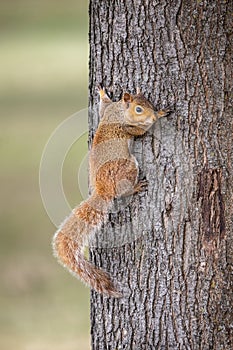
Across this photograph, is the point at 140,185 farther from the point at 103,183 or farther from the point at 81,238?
the point at 81,238

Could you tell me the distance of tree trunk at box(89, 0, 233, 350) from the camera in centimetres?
322

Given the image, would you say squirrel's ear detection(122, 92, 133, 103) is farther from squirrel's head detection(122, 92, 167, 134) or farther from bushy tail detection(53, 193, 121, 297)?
bushy tail detection(53, 193, 121, 297)

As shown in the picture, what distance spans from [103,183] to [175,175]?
0.80 feet

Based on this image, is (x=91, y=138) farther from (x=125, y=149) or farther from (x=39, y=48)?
(x=39, y=48)

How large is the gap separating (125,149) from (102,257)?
40 centimetres

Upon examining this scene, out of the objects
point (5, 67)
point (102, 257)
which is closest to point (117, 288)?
point (102, 257)

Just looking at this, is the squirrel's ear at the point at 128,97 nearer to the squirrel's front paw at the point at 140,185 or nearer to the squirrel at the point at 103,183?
the squirrel at the point at 103,183

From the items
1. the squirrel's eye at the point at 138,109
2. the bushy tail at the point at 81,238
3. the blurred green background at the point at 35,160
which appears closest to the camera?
the squirrel's eye at the point at 138,109

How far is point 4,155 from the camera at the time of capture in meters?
10.1

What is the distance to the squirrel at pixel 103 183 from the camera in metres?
3.29

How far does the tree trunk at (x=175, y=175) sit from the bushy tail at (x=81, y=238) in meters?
0.07

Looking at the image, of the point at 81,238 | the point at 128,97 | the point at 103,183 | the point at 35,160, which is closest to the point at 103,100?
the point at 128,97

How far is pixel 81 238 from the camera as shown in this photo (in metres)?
3.36

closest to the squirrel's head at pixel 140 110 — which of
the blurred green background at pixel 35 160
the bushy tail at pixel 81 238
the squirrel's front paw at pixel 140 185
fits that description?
the squirrel's front paw at pixel 140 185
